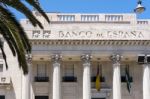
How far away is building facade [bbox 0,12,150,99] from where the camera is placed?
48.4m

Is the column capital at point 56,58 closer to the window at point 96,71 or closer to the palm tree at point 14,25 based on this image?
the window at point 96,71

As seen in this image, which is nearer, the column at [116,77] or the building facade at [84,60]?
the column at [116,77]

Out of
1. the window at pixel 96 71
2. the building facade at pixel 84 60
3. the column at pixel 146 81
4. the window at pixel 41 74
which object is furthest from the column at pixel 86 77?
the column at pixel 146 81

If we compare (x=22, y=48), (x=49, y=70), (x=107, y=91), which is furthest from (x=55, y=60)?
(x=22, y=48)

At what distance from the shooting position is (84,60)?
48.8 metres

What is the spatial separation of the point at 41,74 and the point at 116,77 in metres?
7.65

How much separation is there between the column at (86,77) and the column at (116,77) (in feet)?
7.88

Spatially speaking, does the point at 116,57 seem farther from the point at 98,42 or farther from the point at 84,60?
the point at 84,60

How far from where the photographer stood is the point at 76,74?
1997 inches

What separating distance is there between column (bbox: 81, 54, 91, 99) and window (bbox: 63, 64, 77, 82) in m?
2.25

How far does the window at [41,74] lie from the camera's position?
165 feet

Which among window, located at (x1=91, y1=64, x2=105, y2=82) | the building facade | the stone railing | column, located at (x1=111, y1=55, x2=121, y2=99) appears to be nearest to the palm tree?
the building facade

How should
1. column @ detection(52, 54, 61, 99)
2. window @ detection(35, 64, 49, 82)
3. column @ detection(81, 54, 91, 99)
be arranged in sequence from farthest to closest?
window @ detection(35, 64, 49, 82) → column @ detection(81, 54, 91, 99) → column @ detection(52, 54, 61, 99)

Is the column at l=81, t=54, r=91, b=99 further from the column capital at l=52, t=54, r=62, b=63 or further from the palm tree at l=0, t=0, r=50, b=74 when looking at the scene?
the palm tree at l=0, t=0, r=50, b=74
